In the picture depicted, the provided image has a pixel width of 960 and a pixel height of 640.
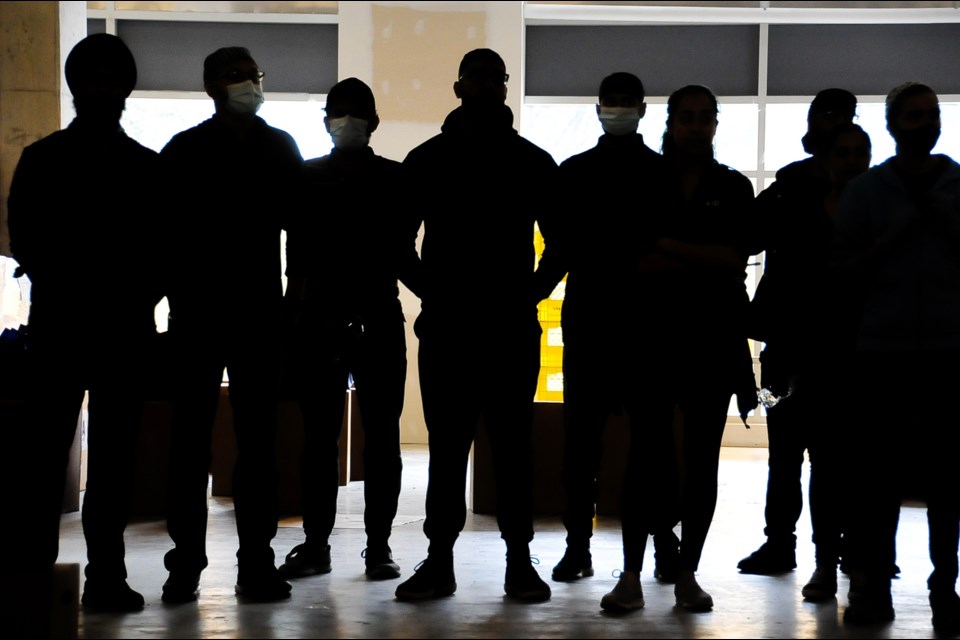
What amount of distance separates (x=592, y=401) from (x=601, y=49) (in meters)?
7.08

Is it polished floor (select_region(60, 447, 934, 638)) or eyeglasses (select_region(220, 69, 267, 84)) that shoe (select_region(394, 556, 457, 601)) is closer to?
polished floor (select_region(60, 447, 934, 638))

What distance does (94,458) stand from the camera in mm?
3414

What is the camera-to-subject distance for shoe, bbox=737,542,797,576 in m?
4.20

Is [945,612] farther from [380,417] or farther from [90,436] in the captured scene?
[90,436]

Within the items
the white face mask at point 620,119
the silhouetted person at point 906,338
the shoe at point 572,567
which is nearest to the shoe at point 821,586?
the silhouetted person at point 906,338

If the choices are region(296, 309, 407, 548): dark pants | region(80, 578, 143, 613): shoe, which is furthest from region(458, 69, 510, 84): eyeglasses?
region(80, 578, 143, 613): shoe

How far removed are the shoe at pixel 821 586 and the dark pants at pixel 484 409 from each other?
88cm

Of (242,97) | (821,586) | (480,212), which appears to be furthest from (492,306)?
(821,586)

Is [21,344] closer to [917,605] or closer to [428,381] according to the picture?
[428,381]

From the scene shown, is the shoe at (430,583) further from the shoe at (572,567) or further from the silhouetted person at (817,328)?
the silhouetted person at (817,328)

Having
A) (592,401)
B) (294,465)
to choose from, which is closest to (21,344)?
(294,465)

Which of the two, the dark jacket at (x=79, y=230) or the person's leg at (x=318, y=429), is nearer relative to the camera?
the dark jacket at (x=79, y=230)

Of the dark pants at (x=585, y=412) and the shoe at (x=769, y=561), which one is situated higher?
the dark pants at (x=585, y=412)

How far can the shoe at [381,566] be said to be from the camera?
397cm
